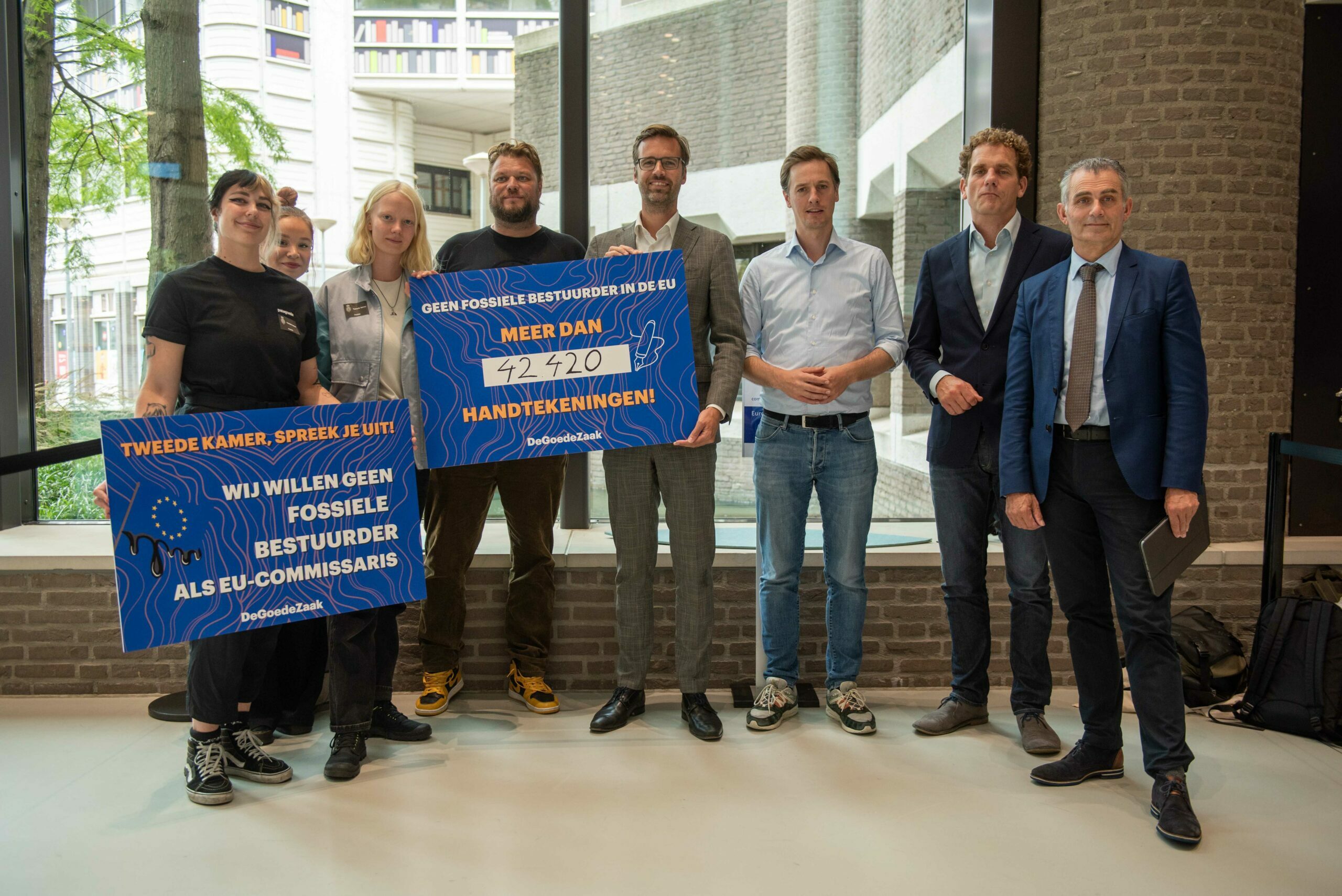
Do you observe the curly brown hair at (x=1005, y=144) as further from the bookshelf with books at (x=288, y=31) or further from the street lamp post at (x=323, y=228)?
the bookshelf with books at (x=288, y=31)

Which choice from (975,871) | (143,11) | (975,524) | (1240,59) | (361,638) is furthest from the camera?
(143,11)

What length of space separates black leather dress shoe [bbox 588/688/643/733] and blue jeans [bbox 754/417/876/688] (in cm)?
49

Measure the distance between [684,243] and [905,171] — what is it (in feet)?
5.33

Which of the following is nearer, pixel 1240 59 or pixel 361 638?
pixel 361 638

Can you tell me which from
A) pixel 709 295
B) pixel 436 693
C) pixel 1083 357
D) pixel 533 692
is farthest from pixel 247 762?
pixel 1083 357

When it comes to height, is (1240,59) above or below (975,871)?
above

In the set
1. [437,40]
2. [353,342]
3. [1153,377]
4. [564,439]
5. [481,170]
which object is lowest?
[564,439]

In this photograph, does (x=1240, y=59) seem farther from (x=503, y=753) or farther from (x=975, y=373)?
(x=503, y=753)

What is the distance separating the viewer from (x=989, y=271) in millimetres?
3088

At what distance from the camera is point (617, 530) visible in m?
3.21

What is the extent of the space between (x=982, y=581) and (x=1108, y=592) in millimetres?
542

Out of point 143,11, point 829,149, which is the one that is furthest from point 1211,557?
point 143,11

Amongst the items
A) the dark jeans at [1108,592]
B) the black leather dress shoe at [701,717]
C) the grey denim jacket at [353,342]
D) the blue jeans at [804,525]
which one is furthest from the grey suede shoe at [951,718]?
the grey denim jacket at [353,342]

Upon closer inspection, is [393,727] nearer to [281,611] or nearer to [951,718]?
[281,611]
